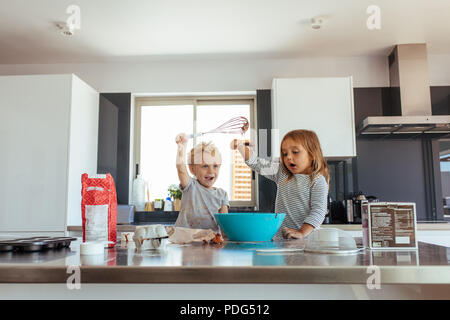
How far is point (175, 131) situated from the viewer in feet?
11.2

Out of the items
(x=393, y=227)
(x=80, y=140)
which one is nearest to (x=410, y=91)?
(x=393, y=227)

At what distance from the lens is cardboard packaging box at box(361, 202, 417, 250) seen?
0.97 m

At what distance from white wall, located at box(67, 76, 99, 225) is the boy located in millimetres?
1155

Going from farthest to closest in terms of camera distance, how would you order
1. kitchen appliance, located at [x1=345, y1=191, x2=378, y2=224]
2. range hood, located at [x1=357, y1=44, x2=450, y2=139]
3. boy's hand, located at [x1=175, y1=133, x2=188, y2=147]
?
range hood, located at [x1=357, y1=44, x2=450, y2=139] → kitchen appliance, located at [x1=345, y1=191, x2=378, y2=224] → boy's hand, located at [x1=175, y1=133, x2=188, y2=147]

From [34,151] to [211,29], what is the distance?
4.78ft

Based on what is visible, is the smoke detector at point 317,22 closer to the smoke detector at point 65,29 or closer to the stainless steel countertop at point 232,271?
the smoke detector at point 65,29

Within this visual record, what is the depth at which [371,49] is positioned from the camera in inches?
120

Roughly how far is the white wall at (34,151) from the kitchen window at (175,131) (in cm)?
81

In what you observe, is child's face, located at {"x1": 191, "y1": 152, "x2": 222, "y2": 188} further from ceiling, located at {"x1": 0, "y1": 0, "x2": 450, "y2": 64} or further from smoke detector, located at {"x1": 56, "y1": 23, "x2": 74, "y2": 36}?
smoke detector, located at {"x1": 56, "y1": 23, "x2": 74, "y2": 36}

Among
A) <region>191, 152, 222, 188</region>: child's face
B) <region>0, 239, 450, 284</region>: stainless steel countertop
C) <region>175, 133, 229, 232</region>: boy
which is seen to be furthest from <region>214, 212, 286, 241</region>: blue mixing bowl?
<region>191, 152, 222, 188</region>: child's face

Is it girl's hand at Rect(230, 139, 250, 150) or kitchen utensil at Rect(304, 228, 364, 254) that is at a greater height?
girl's hand at Rect(230, 139, 250, 150)

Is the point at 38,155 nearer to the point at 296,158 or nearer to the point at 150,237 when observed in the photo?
the point at 296,158
